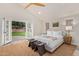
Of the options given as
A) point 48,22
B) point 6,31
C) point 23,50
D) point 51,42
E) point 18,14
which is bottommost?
point 23,50

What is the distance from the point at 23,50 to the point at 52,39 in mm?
562

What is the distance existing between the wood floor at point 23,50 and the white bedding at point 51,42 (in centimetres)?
8

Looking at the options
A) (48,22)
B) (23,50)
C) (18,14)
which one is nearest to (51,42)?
(48,22)

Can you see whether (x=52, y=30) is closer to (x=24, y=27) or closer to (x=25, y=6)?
(x=24, y=27)

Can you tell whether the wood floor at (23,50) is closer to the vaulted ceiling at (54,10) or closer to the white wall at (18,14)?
the white wall at (18,14)

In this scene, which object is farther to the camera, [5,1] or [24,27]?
[24,27]

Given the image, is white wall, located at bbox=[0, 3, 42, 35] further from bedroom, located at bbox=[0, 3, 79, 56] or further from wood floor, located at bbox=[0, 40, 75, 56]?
wood floor, located at bbox=[0, 40, 75, 56]

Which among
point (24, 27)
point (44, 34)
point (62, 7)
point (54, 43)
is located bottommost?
point (54, 43)

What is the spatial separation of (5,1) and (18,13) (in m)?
0.31

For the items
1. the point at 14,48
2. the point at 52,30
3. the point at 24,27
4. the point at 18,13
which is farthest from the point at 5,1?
the point at 52,30

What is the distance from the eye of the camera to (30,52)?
1.79 meters

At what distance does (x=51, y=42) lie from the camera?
1778 mm

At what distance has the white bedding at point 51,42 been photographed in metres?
1.76

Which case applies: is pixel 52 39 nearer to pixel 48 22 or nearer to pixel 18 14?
pixel 48 22
